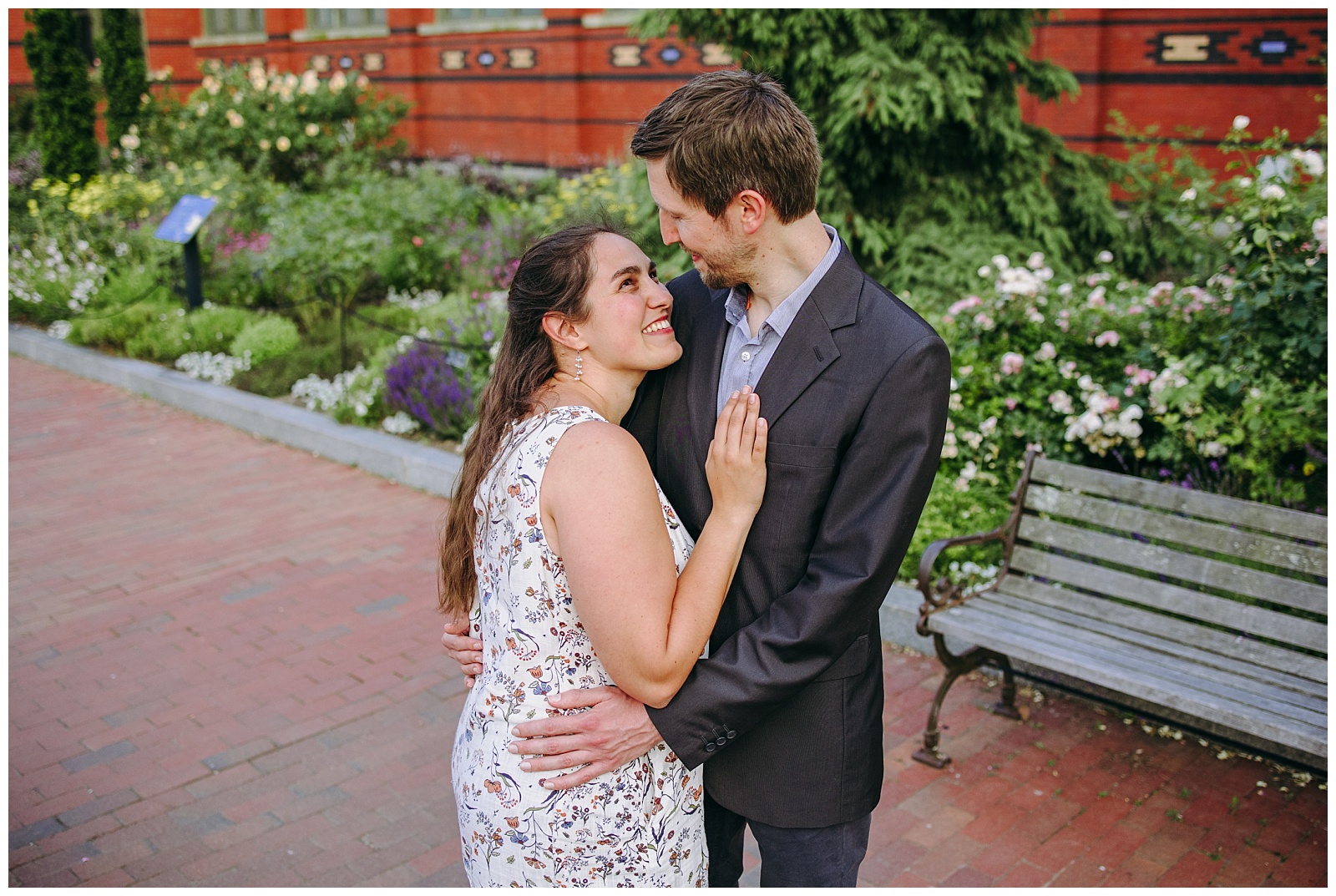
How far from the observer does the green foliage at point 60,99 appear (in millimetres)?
15648

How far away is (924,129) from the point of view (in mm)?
6898

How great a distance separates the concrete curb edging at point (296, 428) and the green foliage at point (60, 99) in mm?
5977

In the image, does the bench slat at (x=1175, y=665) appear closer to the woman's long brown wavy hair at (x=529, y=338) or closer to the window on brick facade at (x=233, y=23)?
the woman's long brown wavy hair at (x=529, y=338)

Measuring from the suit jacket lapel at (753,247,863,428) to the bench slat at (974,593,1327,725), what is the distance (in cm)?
216

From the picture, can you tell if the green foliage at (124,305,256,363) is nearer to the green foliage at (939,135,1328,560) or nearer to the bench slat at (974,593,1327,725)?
the green foliage at (939,135,1328,560)

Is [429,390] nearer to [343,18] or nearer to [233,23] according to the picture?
[343,18]

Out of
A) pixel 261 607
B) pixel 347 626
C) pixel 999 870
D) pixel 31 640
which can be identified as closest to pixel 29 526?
pixel 31 640

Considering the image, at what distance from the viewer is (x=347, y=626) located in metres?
4.96

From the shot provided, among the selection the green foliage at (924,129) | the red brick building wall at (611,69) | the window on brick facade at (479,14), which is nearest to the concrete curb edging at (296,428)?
the red brick building wall at (611,69)

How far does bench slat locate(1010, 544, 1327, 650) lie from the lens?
341 centimetres

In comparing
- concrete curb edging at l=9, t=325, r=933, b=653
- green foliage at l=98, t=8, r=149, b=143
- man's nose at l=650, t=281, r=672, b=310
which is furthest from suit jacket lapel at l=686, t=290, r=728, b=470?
green foliage at l=98, t=8, r=149, b=143

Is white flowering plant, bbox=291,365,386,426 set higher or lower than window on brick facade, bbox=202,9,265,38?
lower

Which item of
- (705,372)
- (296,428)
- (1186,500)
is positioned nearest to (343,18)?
(296,428)

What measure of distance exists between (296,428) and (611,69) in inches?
317
